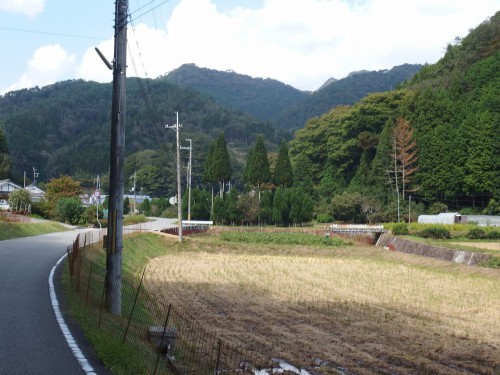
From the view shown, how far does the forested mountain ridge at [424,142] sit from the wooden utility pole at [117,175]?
2176 inches

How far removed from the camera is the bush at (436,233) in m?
50.8

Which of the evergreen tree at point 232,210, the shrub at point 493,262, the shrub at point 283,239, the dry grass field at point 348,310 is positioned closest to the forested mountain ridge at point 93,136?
the evergreen tree at point 232,210

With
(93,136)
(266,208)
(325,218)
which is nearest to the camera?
(266,208)

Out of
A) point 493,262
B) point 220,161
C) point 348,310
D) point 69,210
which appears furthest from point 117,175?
point 220,161

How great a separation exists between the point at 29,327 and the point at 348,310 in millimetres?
10992

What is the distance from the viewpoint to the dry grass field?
42.9 ft

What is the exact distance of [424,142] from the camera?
7025cm

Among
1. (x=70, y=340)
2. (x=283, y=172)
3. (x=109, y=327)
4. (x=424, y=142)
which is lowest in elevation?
(x=109, y=327)

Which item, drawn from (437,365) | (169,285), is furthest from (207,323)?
(169,285)

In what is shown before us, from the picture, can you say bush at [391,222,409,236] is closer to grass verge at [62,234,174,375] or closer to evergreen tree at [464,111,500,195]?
evergreen tree at [464,111,500,195]

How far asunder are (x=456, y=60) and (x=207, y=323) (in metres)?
89.6

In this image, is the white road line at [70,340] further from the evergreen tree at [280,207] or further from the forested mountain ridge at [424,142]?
the forested mountain ridge at [424,142]

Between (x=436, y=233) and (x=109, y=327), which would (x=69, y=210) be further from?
(x=109, y=327)

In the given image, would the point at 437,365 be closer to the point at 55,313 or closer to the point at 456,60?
the point at 55,313
